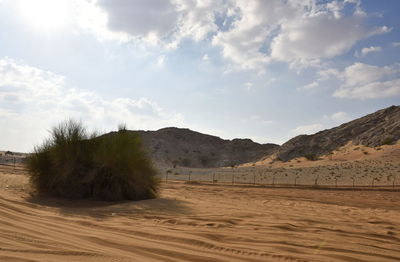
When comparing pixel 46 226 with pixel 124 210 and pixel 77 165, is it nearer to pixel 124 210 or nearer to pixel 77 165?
pixel 124 210

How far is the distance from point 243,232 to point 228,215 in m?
2.14

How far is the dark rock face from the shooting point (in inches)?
2531

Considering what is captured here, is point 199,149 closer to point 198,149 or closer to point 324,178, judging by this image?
point 198,149

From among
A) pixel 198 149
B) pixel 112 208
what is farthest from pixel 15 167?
pixel 198 149

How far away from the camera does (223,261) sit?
4.95m

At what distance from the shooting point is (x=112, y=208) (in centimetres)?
1100

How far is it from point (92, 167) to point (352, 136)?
6499 cm

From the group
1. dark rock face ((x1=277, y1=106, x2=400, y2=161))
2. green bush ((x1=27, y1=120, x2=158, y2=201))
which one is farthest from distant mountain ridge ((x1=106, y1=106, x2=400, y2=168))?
green bush ((x1=27, y1=120, x2=158, y2=201))

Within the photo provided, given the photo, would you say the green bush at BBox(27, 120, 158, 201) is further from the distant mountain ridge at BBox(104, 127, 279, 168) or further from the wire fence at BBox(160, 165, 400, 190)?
the distant mountain ridge at BBox(104, 127, 279, 168)

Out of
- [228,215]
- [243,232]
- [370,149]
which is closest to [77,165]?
[228,215]

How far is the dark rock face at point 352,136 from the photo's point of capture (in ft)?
211

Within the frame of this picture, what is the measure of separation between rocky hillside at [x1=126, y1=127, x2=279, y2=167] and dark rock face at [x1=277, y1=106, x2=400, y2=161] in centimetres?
1169

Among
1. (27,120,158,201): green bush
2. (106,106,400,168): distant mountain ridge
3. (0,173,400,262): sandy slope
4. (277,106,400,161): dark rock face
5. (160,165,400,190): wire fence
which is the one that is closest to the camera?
(0,173,400,262): sandy slope

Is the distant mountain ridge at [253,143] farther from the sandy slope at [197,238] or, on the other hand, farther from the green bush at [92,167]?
the sandy slope at [197,238]
